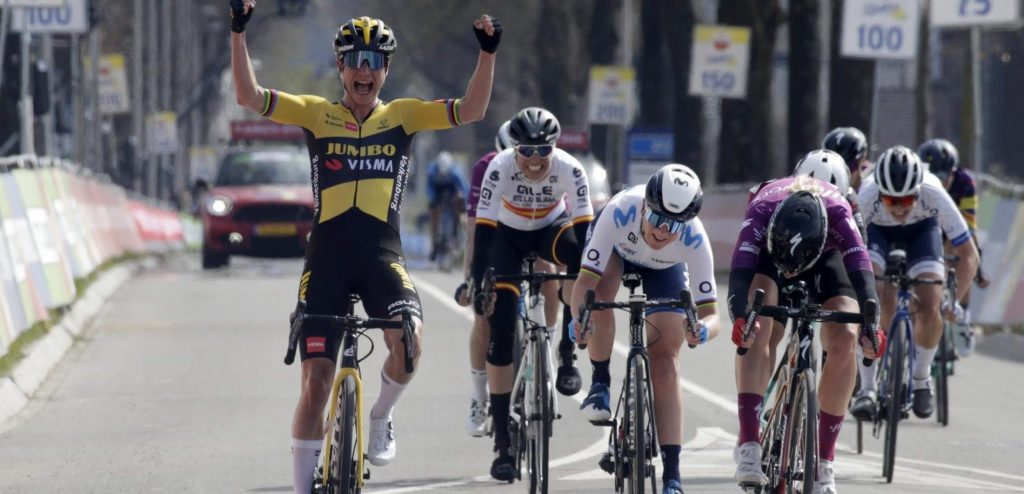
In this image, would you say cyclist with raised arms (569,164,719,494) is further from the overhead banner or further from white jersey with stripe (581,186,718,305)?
the overhead banner

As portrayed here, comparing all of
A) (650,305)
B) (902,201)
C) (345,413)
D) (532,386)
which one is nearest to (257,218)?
(902,201)

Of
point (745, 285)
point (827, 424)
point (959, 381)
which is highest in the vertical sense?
point (745, 285)

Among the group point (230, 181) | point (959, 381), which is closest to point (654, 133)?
point (230, 181)

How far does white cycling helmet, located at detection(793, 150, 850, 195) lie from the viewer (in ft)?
32.9

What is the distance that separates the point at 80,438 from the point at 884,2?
13.3m

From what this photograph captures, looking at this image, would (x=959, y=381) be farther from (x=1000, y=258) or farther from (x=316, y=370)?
(x=316, y=370)

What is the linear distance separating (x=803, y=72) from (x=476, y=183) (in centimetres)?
2196

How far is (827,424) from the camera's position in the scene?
9.10m

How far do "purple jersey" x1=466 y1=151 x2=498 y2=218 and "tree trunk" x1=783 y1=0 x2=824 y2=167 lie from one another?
69.9 ft

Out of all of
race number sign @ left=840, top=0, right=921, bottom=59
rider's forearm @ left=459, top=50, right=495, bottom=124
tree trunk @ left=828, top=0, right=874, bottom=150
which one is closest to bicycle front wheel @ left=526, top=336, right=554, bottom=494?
rider's forearm @ left=459, top=50, right=495, bottom=124

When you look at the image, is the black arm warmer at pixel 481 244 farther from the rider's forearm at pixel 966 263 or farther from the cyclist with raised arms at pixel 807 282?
the rider's forearm at pixel 966 263

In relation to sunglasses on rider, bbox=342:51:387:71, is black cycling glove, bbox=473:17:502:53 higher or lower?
Result: higher

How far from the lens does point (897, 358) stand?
11906 millimetres

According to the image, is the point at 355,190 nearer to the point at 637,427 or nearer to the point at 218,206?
the point at 637,427
